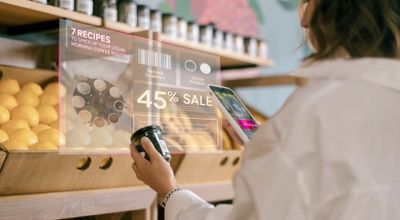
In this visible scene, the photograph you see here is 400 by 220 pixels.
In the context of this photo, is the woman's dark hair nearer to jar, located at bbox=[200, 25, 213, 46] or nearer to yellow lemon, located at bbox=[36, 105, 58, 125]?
yellow lemon, located at bbox=[36, 105, 58, 125]

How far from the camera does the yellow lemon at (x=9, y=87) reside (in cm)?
172

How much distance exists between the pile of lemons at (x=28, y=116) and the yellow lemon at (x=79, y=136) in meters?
0.03

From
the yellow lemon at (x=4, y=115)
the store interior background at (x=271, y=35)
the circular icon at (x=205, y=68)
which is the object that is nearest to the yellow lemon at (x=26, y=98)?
the yellow lemon at (x=4, y=115)

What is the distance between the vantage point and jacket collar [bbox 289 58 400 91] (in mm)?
748

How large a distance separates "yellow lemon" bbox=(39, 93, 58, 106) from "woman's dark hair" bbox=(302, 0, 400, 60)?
49.0 inches

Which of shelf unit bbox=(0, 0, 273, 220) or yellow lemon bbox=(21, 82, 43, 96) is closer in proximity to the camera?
shelf unit bbox=(0, 0, 273, 220)

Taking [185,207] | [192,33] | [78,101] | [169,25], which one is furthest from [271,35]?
[185,207]

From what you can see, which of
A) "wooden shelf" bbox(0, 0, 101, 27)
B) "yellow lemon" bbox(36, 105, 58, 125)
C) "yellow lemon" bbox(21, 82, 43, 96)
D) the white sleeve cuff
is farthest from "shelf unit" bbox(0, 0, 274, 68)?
the white sleeve cuff

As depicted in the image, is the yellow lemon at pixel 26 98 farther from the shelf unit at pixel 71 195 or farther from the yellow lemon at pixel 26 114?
the shelf unit at pixel 71 195

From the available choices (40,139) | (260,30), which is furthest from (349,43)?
(260,30)

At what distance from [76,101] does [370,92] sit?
85 centimetres

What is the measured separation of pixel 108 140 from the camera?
4.69 ft

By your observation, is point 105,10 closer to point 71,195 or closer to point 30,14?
point 30,14

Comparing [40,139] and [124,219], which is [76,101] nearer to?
[40,139]
